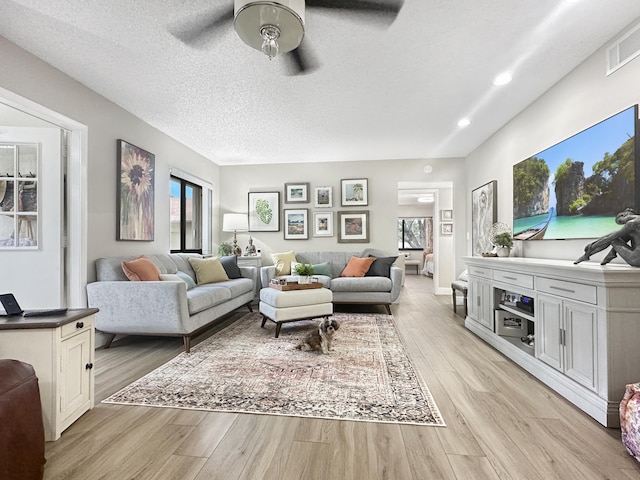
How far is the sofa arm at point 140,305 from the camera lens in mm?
2910

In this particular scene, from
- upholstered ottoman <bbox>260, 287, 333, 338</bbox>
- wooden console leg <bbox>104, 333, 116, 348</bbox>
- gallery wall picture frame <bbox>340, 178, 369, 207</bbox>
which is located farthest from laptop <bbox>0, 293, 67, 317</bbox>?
gallery wall picture frame <bbox>340, 178, 369, 207</bbox>

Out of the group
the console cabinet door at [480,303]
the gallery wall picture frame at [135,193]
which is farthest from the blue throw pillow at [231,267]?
the console cabinet door at [480,303]

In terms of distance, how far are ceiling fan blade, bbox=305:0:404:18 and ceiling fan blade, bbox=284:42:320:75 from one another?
443 millimetres

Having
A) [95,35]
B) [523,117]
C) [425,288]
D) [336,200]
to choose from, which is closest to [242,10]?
[95,35]

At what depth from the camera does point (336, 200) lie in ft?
19.8

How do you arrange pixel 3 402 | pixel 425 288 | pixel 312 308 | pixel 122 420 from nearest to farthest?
→ pixel 3 402, pixel 122 420, pixel 312 308, pixel 425 288

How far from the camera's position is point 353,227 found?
19.6 ft

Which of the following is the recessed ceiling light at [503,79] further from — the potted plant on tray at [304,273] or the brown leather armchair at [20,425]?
the brown leather armchair at [20,425]

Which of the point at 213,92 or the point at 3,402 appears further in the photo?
the point at 213,92

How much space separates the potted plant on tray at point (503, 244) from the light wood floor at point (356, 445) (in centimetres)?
178

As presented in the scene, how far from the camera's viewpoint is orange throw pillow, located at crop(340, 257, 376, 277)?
199 inches

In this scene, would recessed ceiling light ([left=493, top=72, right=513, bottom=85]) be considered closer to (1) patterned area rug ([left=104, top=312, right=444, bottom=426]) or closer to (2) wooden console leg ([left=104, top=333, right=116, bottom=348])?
(1) patterned area rug ([left=104, top=312, right=444, bottom=426])

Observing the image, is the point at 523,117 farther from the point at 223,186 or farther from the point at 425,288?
the point at 223,186

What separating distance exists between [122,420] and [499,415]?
7.41 ft
